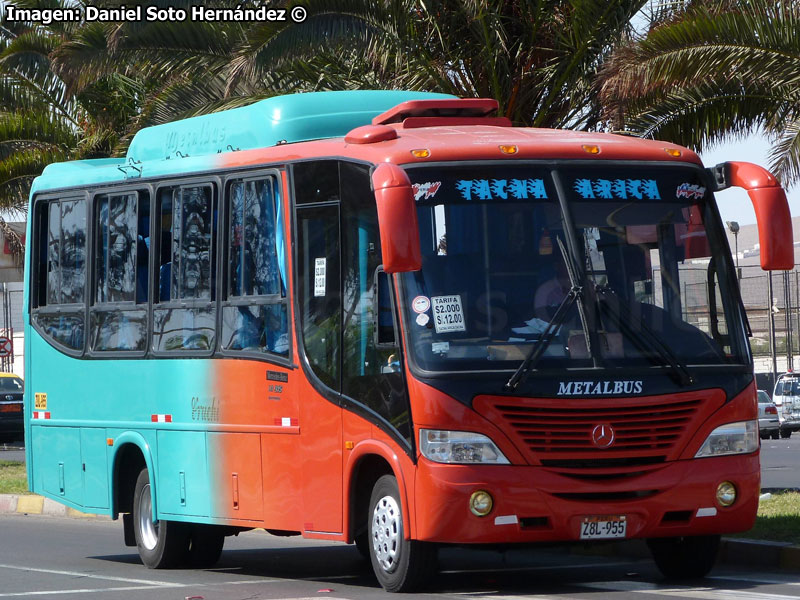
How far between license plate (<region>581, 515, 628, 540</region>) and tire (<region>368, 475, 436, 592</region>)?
3.11ft

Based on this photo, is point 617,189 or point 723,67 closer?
point 617,189

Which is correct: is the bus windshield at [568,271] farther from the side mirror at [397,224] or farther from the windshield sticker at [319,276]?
the windshield sticker at [319,276]

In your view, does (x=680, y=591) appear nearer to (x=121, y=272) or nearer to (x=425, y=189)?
(x=425, y=189)

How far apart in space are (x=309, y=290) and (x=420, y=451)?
5.63 ft

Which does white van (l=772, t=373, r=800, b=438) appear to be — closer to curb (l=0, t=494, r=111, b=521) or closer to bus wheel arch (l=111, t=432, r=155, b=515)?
curb (l=0, t=494, r=111, b=521)

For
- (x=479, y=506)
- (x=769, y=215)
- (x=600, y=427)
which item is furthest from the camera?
(x=769, y=215)

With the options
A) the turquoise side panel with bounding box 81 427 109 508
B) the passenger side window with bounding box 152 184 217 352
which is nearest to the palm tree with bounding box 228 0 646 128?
the passenger side window with bounding box 152 184 217 352

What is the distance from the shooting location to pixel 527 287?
9359mm

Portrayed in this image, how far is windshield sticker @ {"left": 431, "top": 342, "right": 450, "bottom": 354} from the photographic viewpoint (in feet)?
30.0

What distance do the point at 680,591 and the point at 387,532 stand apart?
189 cm

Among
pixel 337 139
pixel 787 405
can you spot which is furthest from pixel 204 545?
pixel 787 405

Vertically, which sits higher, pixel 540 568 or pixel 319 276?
pixel 319 276

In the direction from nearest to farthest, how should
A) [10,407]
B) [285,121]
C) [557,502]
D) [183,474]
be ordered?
[557,502], [285,121], [183,474], [10,407]

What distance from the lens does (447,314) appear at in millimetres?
9219
